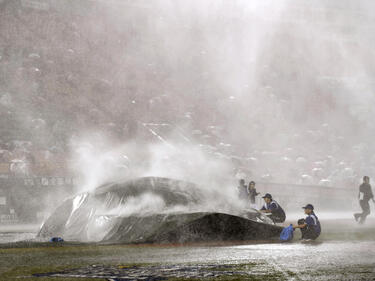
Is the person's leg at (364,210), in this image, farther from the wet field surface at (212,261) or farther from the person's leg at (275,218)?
the wet field surface at (212,261)

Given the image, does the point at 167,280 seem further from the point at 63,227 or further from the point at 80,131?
the point at 80,131

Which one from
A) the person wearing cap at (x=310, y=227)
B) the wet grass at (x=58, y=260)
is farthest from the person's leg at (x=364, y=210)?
the wet grass at (x=58, y=260)

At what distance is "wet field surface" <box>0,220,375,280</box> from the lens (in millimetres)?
5062

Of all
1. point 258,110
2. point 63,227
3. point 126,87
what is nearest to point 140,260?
point 63,227

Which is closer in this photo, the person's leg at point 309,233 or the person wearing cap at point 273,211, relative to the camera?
the person's leg at point 309,233

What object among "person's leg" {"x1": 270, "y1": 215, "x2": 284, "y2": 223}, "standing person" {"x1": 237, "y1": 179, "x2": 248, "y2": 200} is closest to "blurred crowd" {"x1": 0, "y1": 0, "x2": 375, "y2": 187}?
"standing person" {"x1": 237, "y1": 179, "x2": 248, "y2": 200}

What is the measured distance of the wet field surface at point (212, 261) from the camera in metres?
5.06

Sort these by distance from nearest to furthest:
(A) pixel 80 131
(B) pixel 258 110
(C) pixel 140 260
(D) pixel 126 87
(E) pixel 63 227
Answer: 1. (C) pixel 140 260
2. (E) pixel 63 227
3. (A) pixel 80 131
4. (D) pixel 126 87
5. (B) pixel 258 110

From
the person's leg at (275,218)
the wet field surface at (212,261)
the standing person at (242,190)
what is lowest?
the wet field surface at (212,261)

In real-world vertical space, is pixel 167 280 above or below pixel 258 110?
below

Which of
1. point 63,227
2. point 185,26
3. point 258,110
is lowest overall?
point 63,227

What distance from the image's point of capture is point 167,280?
4684 mm

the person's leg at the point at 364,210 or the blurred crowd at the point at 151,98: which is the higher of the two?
the blurred crowd at the point at 151,98

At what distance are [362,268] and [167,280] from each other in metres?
2.30
